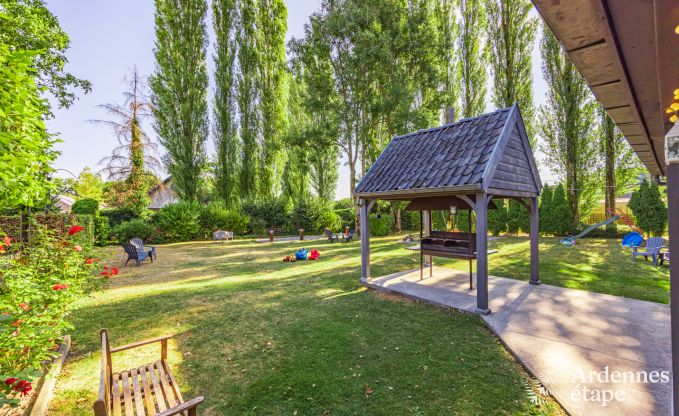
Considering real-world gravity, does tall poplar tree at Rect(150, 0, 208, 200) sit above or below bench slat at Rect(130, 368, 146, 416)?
above

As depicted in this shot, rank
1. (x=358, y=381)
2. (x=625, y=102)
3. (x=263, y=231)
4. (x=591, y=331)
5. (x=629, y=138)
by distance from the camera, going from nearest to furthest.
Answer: (x=625, y=102)
(x=629, y=138)
(x=358, y=381)
(x=591, y=331)
(x=263, y=231)

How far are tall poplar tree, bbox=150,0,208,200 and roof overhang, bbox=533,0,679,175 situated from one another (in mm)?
23218

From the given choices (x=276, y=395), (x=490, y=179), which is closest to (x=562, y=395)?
(x=276, y=395)

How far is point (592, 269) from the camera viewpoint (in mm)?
8836

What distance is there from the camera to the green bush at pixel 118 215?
17.3 metres

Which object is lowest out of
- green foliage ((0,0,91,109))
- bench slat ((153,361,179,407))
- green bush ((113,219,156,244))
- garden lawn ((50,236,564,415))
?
garden lawn ((50,236,564,415))

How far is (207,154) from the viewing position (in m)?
22.6

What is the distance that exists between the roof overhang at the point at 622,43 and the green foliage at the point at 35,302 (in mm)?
3331

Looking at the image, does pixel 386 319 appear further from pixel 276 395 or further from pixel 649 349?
pixel 649 349

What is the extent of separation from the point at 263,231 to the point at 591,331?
1955 centimetres

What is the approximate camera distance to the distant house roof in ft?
18.8

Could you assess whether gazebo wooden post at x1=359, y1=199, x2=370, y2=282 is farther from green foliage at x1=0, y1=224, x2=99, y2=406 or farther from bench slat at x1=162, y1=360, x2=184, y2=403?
green foliage at x1=0, y1=224, x2=99, y2=406

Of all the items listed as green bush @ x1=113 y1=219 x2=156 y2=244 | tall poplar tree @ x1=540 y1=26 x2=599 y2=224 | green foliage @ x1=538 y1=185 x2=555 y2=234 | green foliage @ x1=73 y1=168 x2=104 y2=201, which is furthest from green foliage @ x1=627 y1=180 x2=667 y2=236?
green foliage @ x1=73 y1=168 x2=104 y2=201

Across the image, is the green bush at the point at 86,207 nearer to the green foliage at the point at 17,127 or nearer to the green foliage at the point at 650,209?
the green foliage at the point at 17,127
